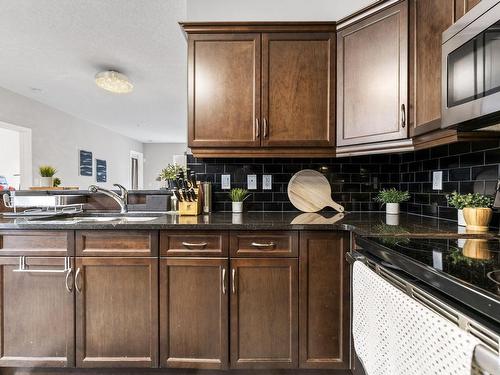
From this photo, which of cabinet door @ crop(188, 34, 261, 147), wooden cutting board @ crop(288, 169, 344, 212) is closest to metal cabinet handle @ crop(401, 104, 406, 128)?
wooden cutting board @ crop(288, 169, 344, 212)

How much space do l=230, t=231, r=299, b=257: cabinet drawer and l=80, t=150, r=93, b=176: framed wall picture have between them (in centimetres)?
520

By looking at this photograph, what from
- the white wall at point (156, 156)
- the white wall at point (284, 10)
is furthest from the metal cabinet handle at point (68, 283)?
the white wall at point (156, 156)

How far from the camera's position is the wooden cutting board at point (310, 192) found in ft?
7.04

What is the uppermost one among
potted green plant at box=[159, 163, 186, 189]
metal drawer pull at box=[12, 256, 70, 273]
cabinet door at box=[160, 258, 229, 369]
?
potted green plant at box=[159, 163, 186, 189]

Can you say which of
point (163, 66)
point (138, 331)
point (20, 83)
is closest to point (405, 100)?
point (138, 331)

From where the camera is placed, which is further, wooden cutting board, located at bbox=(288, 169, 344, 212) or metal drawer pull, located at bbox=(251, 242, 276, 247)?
wooden cutting board, located at bbox=(288, 169, 344, 212)

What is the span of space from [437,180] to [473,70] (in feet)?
3.05

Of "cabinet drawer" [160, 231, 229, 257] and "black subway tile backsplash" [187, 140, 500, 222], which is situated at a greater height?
"black subway tile backsplash" [187, 140, 500, 222]

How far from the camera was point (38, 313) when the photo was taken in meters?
1.56

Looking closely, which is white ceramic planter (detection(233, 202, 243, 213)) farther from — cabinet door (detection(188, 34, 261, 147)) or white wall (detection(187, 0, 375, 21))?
white wall (detection(187, 0, 375, 21))

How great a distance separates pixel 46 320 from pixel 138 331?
0.50m

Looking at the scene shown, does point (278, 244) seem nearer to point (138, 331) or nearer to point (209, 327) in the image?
point (209, 327)

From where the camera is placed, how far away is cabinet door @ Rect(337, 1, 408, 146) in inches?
63.4

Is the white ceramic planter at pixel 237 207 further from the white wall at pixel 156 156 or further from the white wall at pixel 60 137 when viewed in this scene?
the white wall at pixel 156 156
